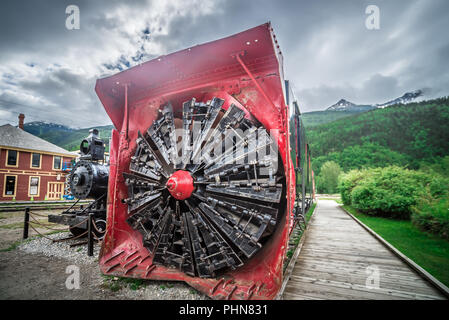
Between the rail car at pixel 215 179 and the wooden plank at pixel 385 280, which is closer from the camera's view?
the rail car at pixel 215 179

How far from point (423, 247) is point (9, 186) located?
28.5 metres

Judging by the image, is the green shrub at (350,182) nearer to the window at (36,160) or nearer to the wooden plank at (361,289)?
the wooden plank at (361,289)

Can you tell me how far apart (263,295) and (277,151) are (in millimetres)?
1758

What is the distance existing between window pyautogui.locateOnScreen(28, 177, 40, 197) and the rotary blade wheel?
80.8ft

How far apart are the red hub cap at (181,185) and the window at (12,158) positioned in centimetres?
2500

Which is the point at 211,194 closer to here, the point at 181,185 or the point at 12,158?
the point at 181,185

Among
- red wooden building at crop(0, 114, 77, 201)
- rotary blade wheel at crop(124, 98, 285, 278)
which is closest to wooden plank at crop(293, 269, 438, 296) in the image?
rotary blade wheel at crop(124, 98, 285, 278)

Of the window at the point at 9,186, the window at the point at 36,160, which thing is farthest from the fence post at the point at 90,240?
the window at the point at 36,160

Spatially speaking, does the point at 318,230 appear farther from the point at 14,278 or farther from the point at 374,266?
the point at 14,278

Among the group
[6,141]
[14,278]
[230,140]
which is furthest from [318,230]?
[6,141]

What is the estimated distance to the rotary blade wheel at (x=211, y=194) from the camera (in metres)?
2.68

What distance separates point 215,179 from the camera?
9.54ft

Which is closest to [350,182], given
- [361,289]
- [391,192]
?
[391,192]

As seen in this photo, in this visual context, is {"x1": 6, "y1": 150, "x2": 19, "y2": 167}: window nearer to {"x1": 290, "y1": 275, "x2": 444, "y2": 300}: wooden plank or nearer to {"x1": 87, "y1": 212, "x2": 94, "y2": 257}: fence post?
{"x1": 87, "y1": 212, "x2": 94, "y2": 257}: fence post
